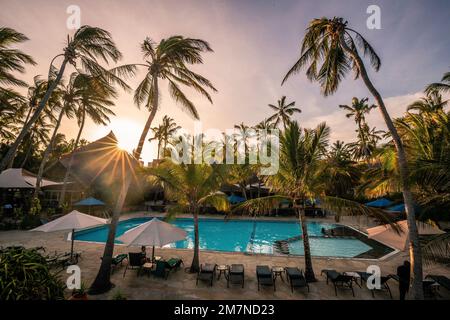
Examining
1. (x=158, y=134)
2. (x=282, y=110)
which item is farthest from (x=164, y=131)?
(x=282, y=110)

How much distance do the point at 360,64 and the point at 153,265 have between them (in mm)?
11662

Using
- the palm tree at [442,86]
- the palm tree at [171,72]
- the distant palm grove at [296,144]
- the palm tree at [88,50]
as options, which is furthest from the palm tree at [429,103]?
the palm tree at [88,50]

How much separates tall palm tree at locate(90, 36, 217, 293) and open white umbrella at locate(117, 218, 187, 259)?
699 mm

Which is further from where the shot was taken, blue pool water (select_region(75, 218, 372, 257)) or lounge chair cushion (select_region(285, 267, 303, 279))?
blue pool water (select_region(75, 218, 372, 257))

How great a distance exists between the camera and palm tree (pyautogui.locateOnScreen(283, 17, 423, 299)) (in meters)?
6.56

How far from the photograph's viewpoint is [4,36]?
35.1 ft

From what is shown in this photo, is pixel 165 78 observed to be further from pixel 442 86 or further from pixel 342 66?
pixel 442 86

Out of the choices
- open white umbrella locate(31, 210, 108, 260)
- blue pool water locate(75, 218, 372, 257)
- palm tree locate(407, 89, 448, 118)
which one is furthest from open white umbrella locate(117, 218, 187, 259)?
palm tree locate(407, 89, 448, 118)

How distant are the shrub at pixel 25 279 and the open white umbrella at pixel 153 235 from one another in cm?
353

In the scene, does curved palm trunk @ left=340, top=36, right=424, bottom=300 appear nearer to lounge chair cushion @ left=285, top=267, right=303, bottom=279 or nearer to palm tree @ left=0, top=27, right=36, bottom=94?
lounge chair cushion @ left=285, top=267, right=303, bottom=279

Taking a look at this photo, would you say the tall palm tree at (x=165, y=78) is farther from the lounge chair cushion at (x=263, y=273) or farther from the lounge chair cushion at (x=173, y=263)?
the lounge chair cushion at (x=263, y=273)

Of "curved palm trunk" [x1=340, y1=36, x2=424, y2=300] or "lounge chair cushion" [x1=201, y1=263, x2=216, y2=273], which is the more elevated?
"curved palm trunk" [x1=340, y1=36, x2=424, y2=300]

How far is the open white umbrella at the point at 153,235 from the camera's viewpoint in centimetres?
787
